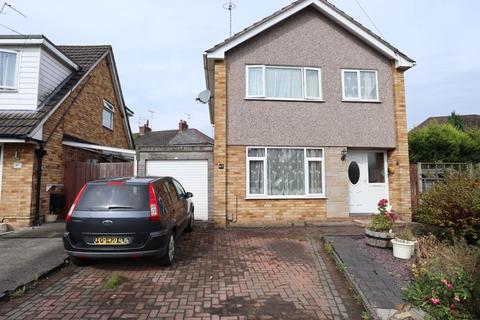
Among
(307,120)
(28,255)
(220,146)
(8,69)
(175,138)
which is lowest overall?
(28,255)

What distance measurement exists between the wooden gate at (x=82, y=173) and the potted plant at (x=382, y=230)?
763 cm

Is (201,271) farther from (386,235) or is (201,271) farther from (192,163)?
(192,163)

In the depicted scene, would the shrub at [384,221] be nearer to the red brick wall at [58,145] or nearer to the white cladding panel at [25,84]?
the red brick wall at [58,145]

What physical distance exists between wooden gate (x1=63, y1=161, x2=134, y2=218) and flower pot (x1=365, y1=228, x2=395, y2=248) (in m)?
7.64

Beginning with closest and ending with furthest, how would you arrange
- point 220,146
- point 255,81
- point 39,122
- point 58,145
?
point 39,122, point 220,146, point 255,81, point 58,145

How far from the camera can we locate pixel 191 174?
9414 millimetres

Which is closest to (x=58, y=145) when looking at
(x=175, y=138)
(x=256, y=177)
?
(x=256, y=177)

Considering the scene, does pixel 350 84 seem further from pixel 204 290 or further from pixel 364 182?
pixel 204 290

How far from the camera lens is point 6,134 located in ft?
26.5

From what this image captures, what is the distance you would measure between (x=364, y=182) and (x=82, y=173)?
965cm

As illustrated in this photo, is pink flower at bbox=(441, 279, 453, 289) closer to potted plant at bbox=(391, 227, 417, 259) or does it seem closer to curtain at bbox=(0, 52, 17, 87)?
potted plant at bbox=(391, 227, 417, 259)

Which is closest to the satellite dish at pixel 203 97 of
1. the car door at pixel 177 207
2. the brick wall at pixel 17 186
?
the car door at pixel 177 207

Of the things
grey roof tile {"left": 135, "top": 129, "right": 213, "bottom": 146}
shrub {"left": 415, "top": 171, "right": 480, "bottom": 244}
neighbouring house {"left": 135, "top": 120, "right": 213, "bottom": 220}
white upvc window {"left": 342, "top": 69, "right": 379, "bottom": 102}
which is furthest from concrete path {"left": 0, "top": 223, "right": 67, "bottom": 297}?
grey roof tile {"left": 135, "top": 129, "right": 213, "bottom": 146}

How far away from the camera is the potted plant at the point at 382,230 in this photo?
20.4 ft
